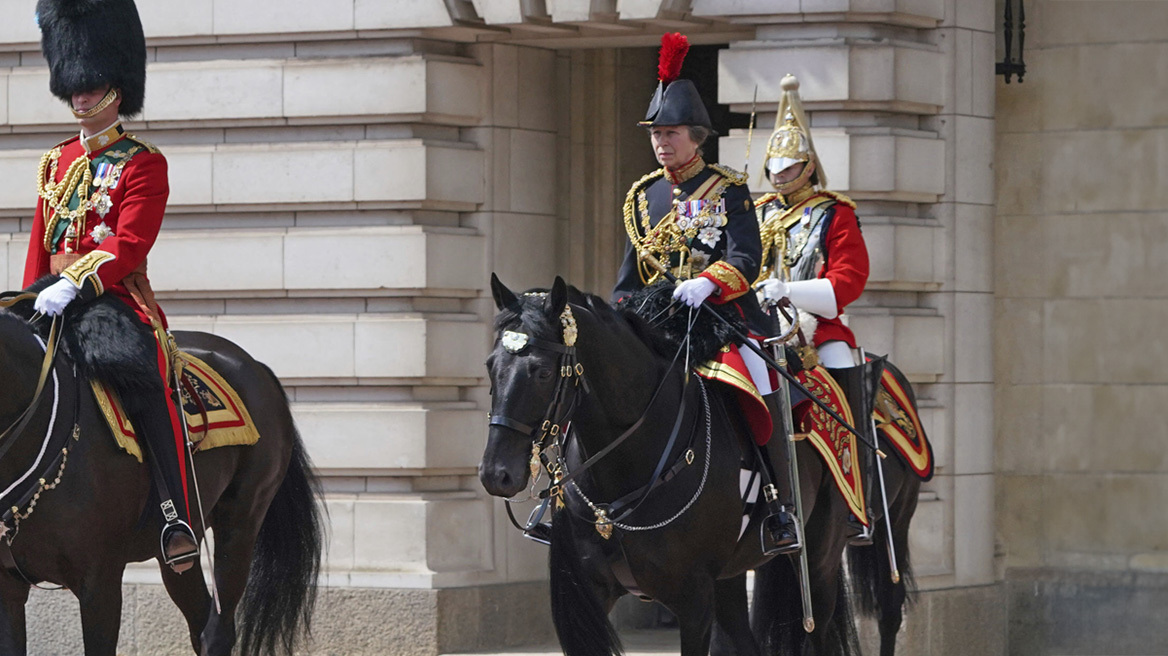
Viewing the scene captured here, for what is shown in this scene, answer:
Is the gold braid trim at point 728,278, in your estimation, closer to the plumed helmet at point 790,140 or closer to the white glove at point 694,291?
the white glove at point 694,291

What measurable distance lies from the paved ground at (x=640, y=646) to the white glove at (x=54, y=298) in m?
4.21

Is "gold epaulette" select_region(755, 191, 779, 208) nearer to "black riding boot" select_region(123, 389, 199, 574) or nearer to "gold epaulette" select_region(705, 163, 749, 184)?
"gold epaulette" select_region(705, 163, 749, 184)

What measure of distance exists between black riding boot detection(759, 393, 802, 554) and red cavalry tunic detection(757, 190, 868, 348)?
3.40 ft

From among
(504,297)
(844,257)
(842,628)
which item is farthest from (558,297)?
(842,628)

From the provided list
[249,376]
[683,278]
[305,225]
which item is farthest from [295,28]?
[683,278]

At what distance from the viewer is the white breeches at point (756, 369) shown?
8359 millimetres

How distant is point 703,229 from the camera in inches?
325

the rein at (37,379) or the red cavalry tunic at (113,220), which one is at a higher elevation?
the red cavalry tunic at (113,220)

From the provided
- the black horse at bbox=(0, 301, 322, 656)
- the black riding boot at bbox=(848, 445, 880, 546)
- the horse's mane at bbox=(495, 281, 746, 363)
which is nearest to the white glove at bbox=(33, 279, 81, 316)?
the black horse at bbox=(0, 301, 322, 656)

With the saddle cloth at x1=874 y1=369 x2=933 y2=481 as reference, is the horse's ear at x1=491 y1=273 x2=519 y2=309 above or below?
above

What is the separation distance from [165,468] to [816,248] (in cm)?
317

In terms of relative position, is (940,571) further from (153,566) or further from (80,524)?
(80,524)

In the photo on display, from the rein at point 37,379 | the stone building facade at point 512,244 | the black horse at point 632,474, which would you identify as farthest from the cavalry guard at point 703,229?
the stone building facade at point 512,244

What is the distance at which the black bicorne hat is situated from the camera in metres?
8.17
